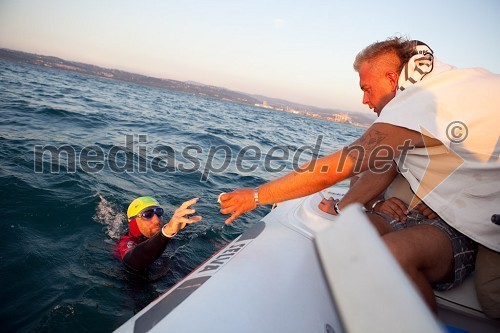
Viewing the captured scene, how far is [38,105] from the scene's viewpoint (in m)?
13.1

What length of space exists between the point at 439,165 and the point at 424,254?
57 centimetres

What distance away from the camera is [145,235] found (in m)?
3.98

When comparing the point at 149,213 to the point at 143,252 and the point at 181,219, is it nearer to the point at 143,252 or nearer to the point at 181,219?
the point at 143,252

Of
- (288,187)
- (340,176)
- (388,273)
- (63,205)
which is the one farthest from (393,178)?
(63,205)

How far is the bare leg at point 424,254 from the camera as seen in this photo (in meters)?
1.57

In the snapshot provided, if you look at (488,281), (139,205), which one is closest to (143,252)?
(139,205)

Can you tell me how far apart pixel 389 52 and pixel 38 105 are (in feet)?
51.8

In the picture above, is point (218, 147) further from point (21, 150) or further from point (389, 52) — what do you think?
point (389, 52)

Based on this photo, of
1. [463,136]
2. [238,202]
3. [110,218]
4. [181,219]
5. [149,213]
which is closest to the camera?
[463,136]

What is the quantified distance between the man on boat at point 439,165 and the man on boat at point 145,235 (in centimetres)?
146

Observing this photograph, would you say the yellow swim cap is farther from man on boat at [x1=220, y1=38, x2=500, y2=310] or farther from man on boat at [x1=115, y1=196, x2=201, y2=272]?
man on boat at [x1=220, y1=38, x2=500, y2=310]

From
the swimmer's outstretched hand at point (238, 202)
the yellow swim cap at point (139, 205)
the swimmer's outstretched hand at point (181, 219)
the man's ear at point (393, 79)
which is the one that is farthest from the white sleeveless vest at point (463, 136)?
the yellow swim cap at point (139, 205)

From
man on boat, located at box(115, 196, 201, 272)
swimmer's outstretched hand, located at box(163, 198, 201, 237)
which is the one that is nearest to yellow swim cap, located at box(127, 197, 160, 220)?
man on boat, located at box(115, 196, 201, 272)

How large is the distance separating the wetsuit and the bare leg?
2.36m
